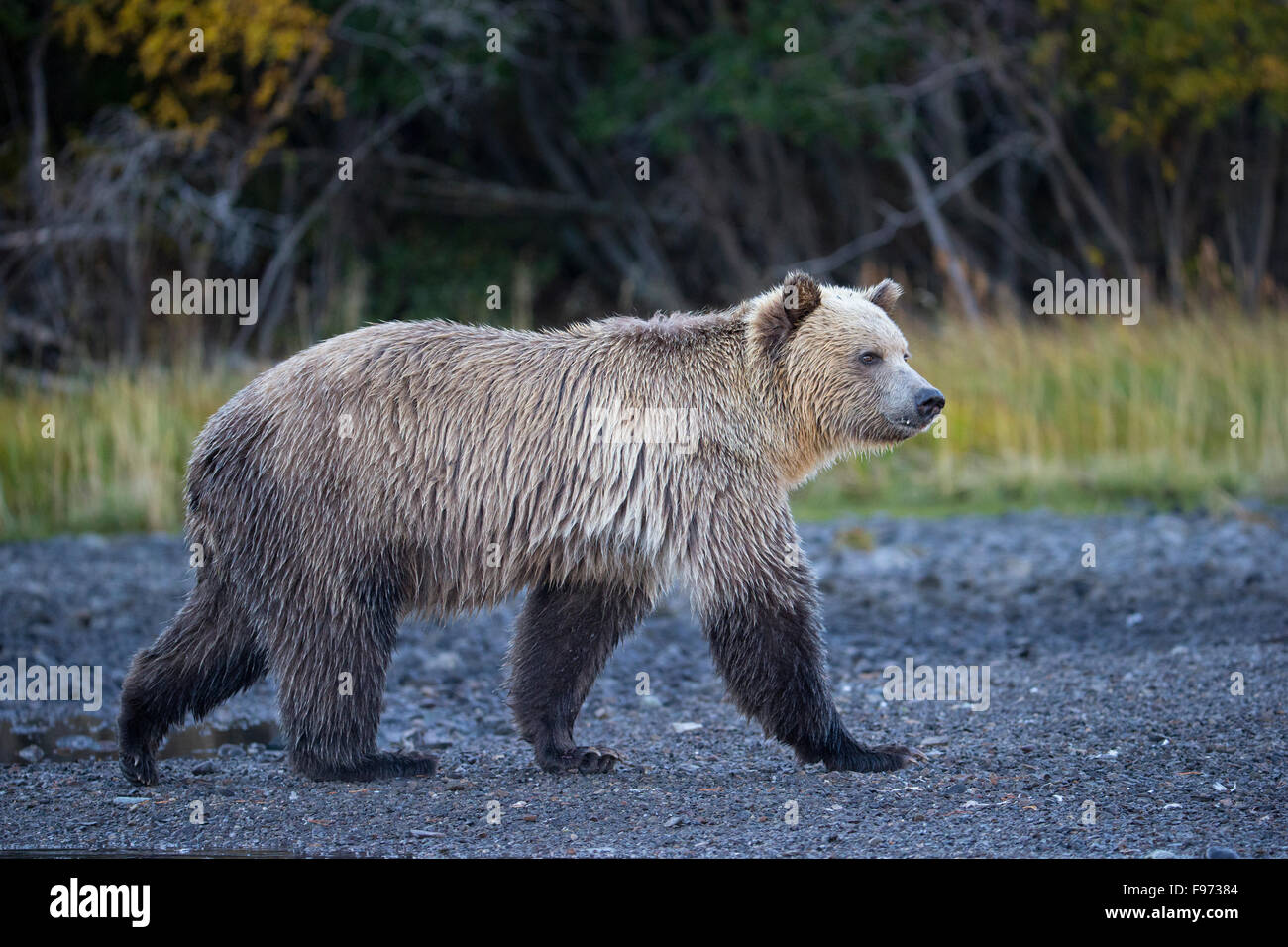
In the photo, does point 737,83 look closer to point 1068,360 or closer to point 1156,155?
point 1156,155

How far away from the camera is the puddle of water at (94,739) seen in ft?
22.8

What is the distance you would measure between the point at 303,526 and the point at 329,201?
51.0 ft

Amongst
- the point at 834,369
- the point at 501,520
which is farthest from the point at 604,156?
the point at 501,520

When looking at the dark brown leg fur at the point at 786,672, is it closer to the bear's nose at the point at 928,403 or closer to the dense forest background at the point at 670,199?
the bear's nose at the point at 928,403

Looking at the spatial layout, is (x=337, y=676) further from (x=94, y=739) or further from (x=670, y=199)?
(x=670, y=199)

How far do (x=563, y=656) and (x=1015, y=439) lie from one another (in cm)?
780

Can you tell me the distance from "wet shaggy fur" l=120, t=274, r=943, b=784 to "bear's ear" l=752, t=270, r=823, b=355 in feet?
0.06

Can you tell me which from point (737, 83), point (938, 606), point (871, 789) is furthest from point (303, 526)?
point (737, 83)

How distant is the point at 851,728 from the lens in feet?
22.5

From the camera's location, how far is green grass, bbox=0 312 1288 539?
12422mm

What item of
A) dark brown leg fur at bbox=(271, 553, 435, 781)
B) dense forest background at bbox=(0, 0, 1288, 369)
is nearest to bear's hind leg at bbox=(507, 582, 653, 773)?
dark brown leg fur at bbox=(271, 553, 435, 781)

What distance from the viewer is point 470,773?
6262 mm

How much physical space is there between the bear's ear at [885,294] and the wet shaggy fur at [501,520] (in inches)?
15.3

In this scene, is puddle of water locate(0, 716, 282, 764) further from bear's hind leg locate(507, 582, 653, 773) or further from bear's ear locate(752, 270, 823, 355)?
bear's ear locate(752, 270, 823, 355)
